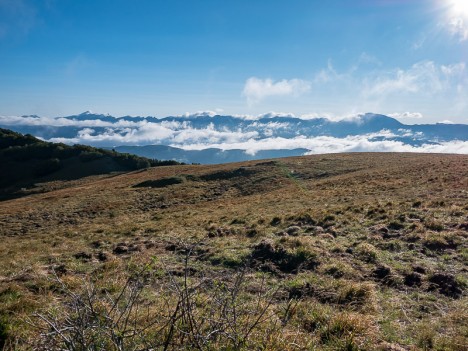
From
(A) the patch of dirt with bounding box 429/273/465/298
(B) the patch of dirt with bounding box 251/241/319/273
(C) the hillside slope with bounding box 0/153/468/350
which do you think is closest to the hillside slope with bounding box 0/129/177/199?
(C) the hillside slope with bounding box 0/153/468/350

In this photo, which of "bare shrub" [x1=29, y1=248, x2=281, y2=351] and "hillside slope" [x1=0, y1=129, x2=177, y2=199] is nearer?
"bare shrub" [x1=29, y1=248, x2=281, y2=351]

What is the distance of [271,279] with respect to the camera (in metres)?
9.58

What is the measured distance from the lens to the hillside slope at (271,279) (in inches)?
203

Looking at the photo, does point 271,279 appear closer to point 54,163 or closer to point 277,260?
point 277,260

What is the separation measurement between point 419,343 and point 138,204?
3368 centimetres

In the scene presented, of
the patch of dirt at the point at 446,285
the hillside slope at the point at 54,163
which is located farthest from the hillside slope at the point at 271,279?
the hillside slope at the point at 54,163

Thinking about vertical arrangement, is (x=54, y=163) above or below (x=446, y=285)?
above

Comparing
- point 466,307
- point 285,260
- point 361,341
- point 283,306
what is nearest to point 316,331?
point 361,341

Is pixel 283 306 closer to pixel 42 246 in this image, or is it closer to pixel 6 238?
pixel 42 246

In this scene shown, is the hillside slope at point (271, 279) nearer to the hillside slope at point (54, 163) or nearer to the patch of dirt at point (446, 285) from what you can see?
the patch of dirt at point (446, 285)

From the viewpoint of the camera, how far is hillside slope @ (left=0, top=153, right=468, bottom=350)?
5.15 m

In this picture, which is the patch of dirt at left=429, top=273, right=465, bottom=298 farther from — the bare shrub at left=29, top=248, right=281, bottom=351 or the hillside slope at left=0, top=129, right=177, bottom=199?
the hillside slope at left=0, top=129, right=177, bottom=199

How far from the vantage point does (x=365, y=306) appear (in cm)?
725

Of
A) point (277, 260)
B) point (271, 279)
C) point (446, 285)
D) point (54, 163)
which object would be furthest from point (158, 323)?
point (54, 163)
